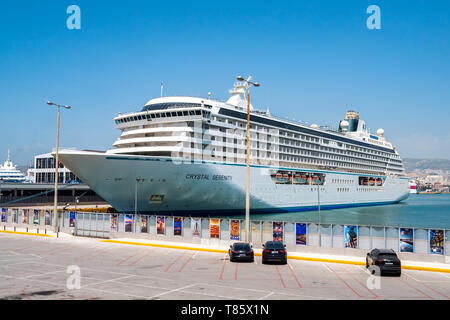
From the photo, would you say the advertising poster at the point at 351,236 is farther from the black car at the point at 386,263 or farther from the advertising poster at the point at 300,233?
the black car at the point at 386,263

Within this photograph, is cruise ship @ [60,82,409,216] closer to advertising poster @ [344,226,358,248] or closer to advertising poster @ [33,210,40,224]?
advertising poster @ [33,210,40,224]

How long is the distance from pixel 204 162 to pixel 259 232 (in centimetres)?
1811

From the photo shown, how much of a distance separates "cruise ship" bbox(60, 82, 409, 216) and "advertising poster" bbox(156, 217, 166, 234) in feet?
31.0

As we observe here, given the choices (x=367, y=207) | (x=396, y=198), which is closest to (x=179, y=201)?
(x=367, y=207)

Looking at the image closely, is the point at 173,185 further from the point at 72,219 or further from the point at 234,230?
the point at 234,230

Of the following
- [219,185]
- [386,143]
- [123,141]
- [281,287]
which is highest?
[386,143]

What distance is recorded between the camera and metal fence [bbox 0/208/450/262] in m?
21.3

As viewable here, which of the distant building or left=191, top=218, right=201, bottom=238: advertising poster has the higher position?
the distant building

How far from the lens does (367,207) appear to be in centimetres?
8269

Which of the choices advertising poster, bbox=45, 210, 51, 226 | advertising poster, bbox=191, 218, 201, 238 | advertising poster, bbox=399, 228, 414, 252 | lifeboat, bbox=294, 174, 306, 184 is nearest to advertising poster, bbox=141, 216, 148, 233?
advertising poster, bbox=191, 218, 201, 238

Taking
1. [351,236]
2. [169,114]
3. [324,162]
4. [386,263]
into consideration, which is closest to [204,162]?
[169,114]

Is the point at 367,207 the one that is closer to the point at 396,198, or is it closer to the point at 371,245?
the point at 396,198

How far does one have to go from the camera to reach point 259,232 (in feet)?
82.2

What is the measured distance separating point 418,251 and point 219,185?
25686 mm
